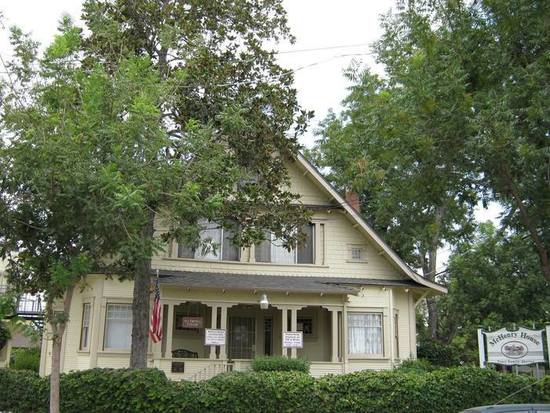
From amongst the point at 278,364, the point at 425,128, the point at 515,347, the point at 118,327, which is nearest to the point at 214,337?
the point at 278,364

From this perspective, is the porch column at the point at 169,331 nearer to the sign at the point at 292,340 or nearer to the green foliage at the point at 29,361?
the sign at the point at 292,340

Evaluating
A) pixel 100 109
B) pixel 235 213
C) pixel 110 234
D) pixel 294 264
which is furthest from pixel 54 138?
pixel 294 264

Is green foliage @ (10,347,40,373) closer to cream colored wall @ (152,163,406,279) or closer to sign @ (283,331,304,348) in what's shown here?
cream colored wall @ (152,163,406,279)

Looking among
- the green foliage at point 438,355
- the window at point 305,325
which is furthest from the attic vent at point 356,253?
the green foliage at point 438,355

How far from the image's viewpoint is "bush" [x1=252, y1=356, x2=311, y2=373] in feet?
60.4

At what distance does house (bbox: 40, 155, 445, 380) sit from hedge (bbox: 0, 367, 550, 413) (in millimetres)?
4657

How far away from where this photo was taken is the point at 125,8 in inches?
674

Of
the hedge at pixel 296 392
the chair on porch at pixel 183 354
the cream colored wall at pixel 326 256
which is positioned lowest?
the hedge at pixel 296 392

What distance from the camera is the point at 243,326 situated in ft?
76.4

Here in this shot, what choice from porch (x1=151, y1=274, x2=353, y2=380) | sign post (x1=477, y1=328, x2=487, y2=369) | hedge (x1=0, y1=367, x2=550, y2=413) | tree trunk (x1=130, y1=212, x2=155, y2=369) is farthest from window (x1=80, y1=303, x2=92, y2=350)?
sign post (x1=477, y1=328, x2=487, y2=369)

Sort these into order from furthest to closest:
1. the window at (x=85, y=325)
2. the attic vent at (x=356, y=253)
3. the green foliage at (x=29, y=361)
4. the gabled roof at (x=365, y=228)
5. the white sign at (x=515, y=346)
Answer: the green foliage at (x=29, y=361) → the attic vent at (x=356, y=253) → the gabled roof at (x=365, y=228) → the window at (x=85, y=325) → the white sign at (x=515, y=346)

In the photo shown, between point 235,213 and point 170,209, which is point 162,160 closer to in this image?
point 170,209

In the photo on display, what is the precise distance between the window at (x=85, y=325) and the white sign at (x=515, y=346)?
1287 centimetres

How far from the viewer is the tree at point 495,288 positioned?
31969 millimetres
